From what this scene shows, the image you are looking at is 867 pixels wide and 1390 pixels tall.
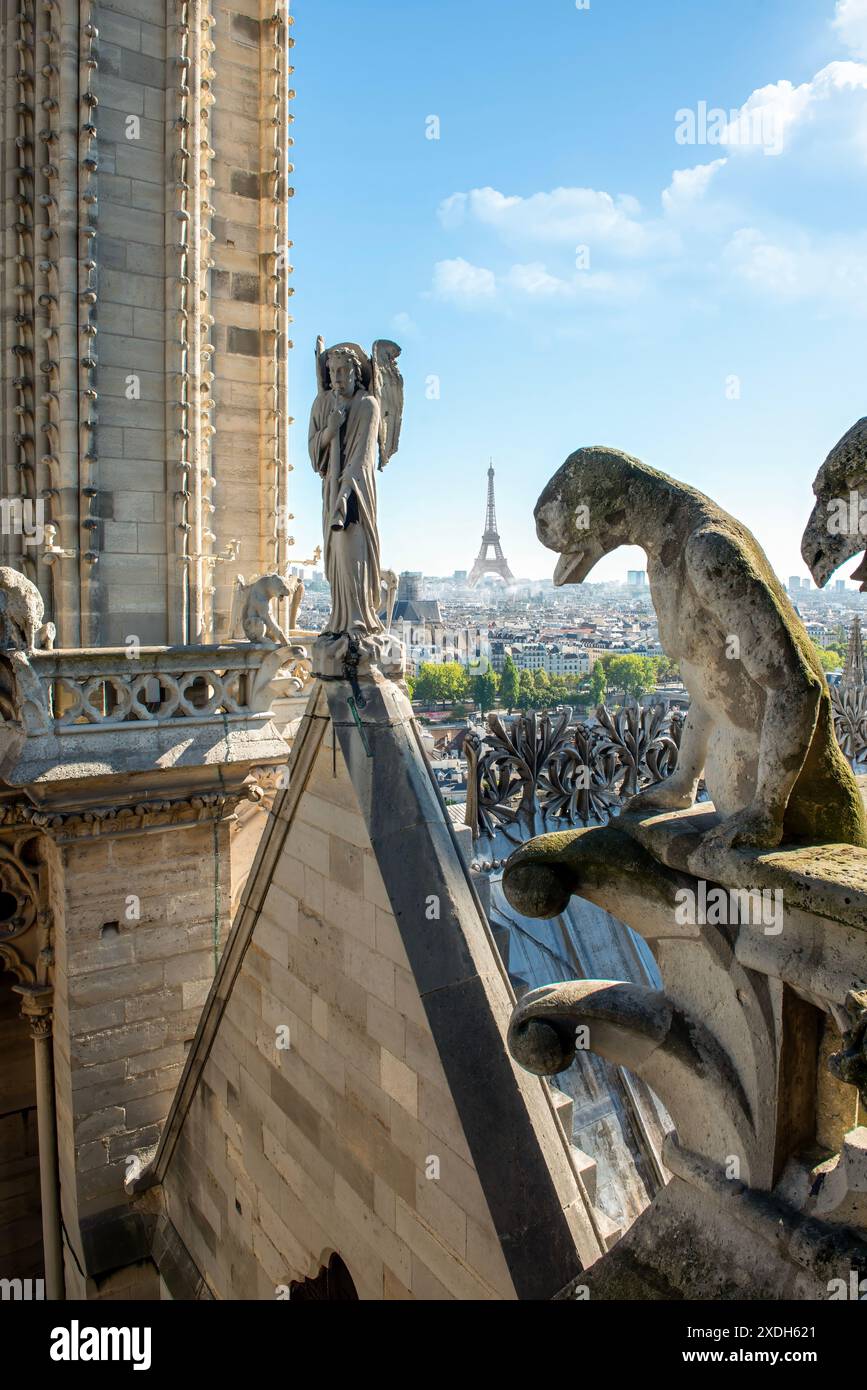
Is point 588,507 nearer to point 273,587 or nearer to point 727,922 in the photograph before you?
point 727,922

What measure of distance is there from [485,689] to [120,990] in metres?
50.0

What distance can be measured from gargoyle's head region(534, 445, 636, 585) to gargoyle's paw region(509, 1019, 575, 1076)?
1257 mm

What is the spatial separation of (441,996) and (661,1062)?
1.47 metres

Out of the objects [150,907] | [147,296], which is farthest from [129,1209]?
[147,296]

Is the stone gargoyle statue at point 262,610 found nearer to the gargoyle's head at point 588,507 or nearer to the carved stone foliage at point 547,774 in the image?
the carved stone foliage at point 547,774

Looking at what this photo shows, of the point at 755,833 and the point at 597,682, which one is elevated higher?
the point at 755,833

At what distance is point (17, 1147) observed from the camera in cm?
1029

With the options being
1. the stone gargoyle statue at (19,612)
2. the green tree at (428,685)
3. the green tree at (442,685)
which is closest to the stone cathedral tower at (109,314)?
the stone gargoyle statue at (19,612)

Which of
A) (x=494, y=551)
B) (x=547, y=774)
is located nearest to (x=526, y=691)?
(x=494, y=551)

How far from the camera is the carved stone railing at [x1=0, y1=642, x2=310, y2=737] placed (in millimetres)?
6934

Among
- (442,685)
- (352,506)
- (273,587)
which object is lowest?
(442,685)

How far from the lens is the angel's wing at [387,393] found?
16.8 feet

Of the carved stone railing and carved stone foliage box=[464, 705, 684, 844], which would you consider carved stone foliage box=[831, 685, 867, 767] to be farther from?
the carved stone railing
